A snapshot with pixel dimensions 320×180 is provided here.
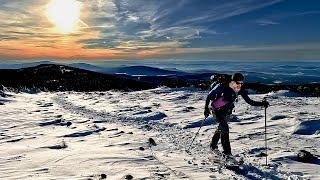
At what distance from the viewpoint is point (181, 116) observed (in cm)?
2048

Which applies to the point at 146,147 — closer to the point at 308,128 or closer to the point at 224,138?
the point at 224,138

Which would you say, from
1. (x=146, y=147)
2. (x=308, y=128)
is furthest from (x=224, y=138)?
(x=308, y=128)

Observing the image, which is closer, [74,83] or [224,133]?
[224,133]

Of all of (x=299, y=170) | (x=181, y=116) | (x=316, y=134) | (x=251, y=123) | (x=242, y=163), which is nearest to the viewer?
(x=299, y=170)

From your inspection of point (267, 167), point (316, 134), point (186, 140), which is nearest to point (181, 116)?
point (186, 140)

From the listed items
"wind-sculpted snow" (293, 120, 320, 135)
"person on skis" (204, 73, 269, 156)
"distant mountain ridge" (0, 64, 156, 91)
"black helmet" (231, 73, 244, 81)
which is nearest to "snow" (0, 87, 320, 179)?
"wind-sculpted snow" (293, 120, 320, 135)

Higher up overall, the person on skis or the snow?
the person on skis

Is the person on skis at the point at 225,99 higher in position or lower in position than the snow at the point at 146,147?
higher

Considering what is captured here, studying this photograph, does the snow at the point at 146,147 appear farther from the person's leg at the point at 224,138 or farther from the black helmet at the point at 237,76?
the black helmet at the point at 237,76

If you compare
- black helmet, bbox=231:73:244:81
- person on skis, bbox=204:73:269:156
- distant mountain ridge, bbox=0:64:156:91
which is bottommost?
distant mountain ridge, bbox=0:64:156:91

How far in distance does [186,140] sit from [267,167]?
4827 mm

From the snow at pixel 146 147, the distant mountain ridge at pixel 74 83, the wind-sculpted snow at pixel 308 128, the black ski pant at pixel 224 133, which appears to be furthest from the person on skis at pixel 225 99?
the distant mountain ridge at pixel 74 83

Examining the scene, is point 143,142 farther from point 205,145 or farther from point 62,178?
point 62,178

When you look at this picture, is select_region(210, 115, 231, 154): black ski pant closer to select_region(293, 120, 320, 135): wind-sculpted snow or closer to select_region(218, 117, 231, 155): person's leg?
select_region(218, 117, 231, 155): person's leg
